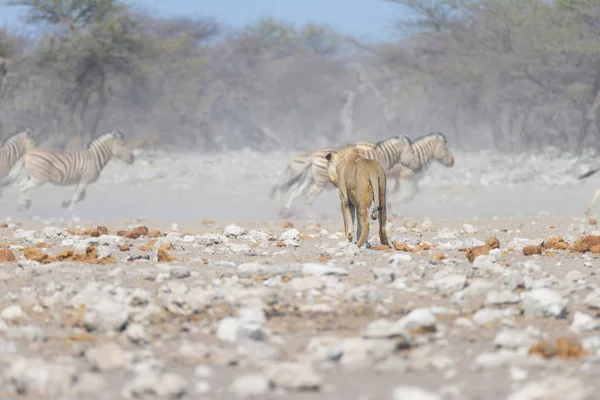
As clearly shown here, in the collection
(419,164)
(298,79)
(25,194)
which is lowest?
(25,194)

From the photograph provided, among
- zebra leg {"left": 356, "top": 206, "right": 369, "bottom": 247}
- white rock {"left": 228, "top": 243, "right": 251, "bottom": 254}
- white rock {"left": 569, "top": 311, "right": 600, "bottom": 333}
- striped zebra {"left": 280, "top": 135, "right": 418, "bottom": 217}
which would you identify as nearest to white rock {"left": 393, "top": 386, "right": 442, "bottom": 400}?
white rock {"left": 569, "top": 311, "right": 600, "bottom": 333}

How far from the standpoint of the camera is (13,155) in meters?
18.6

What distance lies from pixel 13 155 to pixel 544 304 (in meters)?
14.4

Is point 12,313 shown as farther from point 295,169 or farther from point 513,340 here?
point 295,169

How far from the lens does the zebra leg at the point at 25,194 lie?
56.9 feet

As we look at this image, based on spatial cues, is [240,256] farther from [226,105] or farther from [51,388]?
[226,105]

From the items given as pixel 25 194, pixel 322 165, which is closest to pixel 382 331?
pixel 322 165

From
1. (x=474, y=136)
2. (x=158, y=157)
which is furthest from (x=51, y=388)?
(x=474, y=136)

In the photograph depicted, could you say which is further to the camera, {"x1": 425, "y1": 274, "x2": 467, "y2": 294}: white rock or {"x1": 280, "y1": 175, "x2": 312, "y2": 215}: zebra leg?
{"x1": 280, "y1": 175, "x2": 312, "y2": 215}: zebra leg

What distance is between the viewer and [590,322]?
5.29 meters

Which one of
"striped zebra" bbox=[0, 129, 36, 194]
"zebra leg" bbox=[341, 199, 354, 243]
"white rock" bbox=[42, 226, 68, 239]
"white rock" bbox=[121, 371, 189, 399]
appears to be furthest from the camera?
"striped zebra" bbox=[0, 129, 36, 194]

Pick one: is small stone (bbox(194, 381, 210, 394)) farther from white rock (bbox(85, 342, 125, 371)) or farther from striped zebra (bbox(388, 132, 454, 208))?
striped zebra (bbox(388, 132, 454, 208))

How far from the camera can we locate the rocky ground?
4016 millimetres

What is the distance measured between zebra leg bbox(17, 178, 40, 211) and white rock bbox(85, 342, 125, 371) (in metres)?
13.4
